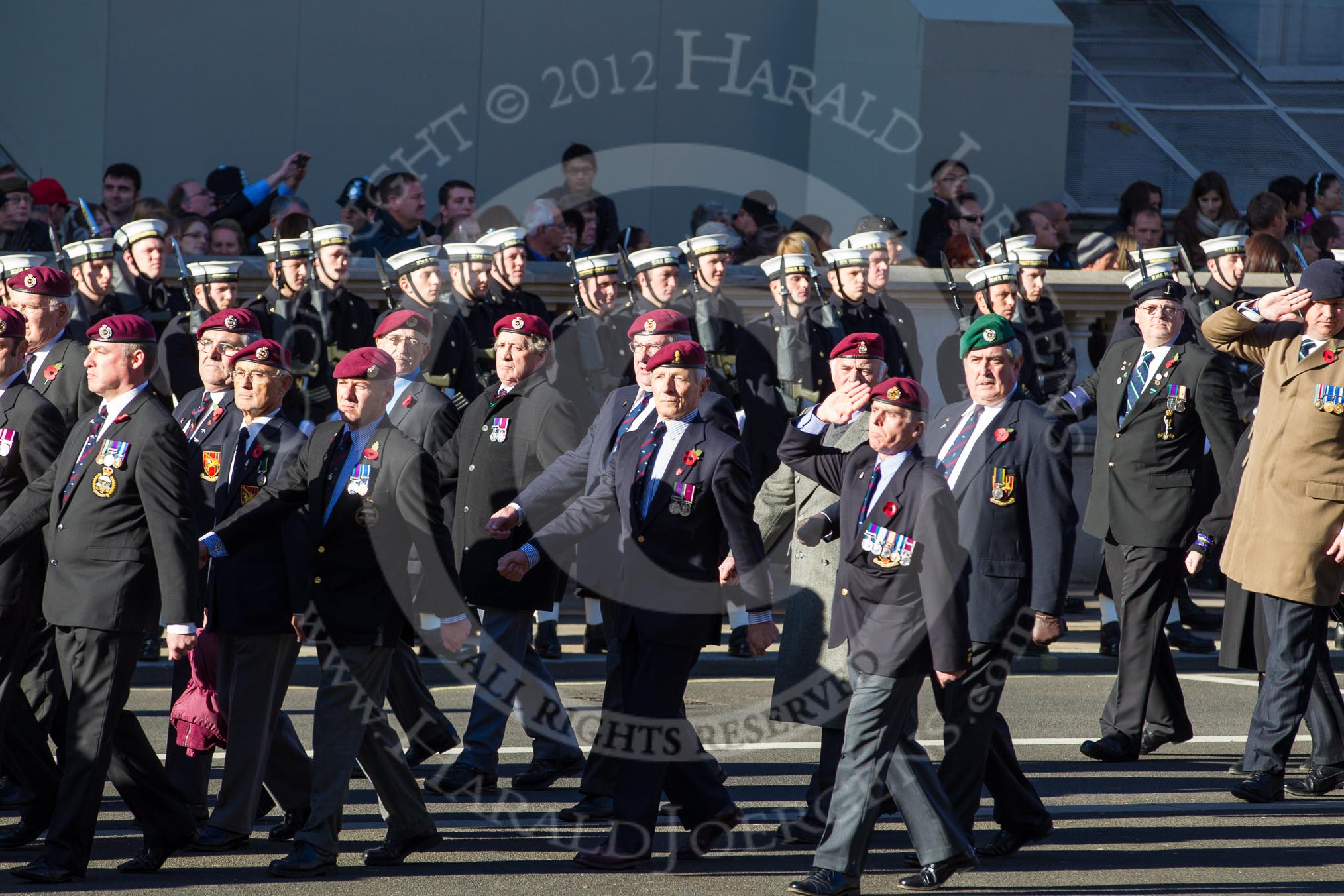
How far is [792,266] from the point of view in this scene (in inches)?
479

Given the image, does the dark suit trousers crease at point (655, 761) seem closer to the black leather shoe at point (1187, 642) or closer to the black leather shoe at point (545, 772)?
the black leather shoe at point (545, 772)

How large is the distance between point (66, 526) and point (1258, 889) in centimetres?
426

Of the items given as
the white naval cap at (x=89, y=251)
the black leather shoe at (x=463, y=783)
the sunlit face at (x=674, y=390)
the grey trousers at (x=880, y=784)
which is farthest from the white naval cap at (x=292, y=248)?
the grey trousers at (x=880, y=784)

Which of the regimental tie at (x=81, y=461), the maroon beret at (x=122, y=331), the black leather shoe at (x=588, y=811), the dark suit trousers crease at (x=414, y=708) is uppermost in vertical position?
the maroon beret at (x=122, y=331)

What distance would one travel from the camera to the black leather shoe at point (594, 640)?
1062 centimetres

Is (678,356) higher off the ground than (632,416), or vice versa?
(678,356)

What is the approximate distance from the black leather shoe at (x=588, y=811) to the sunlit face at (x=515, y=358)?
201 cm

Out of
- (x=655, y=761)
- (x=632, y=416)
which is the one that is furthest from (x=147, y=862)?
(x=632, y=416)

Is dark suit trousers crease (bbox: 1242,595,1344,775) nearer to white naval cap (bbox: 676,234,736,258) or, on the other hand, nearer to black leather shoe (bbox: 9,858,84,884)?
black leather shoe (bbox: 9,858,84,884)

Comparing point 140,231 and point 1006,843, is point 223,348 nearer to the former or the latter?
point 1006,843

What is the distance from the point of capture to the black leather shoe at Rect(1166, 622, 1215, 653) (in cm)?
1112

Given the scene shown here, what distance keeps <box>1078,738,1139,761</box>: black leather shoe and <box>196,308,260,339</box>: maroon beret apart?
4.02m

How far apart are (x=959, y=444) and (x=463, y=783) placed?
2.39 meters

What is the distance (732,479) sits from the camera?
272 inches
